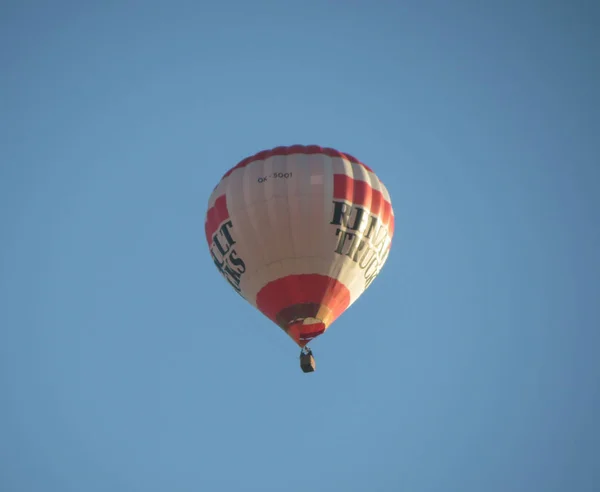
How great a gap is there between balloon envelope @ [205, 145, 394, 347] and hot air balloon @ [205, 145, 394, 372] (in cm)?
2

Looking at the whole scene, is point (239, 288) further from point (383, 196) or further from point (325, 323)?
point (383, 196)

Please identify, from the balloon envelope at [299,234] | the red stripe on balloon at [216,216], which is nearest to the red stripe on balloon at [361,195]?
the balloon envelope at [299,234]

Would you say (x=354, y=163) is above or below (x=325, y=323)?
above

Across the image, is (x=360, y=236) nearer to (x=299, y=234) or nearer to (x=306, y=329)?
(x=299, y=234)

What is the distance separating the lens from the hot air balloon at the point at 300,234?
49.8 ft

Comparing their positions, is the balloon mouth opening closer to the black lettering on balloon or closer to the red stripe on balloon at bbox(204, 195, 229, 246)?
the black lettering on balloon

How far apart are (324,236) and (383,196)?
1633 millimetres

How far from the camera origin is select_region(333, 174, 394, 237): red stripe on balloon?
50.9ft

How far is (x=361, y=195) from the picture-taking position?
1569cm

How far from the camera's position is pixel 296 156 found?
1589cm

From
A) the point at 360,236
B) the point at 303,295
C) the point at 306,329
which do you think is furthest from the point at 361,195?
the point at 306,329

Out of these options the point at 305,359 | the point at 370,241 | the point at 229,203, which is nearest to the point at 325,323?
the point at 305,359

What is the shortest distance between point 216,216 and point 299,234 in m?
1.65

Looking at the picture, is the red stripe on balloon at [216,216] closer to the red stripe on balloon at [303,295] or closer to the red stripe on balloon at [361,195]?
the red stripe on balloon at [303,295]
